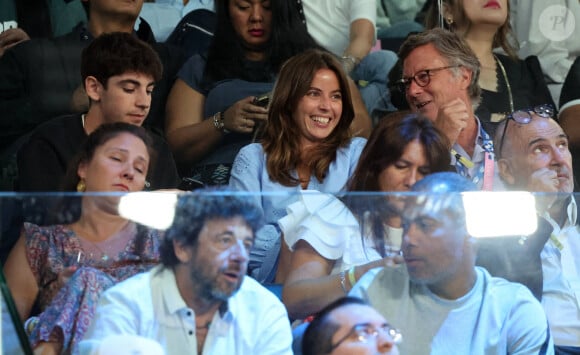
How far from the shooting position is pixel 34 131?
3.83m

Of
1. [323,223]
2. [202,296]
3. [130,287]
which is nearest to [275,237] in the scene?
[323,223]

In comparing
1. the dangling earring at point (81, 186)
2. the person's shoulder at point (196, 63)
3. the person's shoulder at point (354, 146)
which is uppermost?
the person's shoulder at point (196, 63)

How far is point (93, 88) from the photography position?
3.85 meters

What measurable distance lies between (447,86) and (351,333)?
1593mm

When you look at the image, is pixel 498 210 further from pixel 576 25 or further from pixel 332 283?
pixel 576 25

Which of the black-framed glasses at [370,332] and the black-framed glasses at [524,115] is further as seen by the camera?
the black-framed glasses at [524,115]

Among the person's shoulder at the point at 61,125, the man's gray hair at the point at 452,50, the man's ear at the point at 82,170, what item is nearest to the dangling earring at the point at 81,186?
the man's ear at the point at 82,170

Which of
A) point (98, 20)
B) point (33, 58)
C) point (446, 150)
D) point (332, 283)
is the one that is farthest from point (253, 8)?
point (332, 283)

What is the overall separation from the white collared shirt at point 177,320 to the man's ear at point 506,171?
1.38 m

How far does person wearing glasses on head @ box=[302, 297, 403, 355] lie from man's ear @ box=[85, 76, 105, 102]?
56.0 inches

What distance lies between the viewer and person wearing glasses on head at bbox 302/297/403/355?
271cm

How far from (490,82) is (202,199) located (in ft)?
6.72

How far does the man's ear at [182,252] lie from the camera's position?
2662 mm

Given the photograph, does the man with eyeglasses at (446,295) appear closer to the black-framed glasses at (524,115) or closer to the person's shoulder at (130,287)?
the person's shoulder at (130,287)
